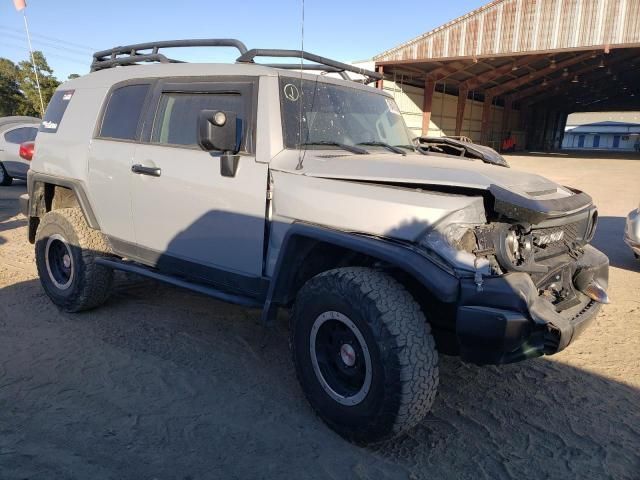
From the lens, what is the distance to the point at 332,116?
11.7 feet

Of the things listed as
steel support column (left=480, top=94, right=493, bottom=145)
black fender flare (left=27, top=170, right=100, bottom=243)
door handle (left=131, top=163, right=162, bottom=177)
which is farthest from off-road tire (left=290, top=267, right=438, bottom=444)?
steel support column (left=480, top=94, right=493, bottom=145)

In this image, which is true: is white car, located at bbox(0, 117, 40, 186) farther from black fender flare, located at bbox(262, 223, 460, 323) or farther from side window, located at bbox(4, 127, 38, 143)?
black fender flare, located at bbox(262, 223, 460, 323)

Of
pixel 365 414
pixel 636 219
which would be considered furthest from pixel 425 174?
pixel 636 219

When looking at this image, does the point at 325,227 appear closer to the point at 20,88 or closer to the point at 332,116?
the point at 332,116

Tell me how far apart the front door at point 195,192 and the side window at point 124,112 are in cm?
19

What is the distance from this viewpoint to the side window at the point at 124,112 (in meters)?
4.01

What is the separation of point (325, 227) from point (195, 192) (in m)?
1.12

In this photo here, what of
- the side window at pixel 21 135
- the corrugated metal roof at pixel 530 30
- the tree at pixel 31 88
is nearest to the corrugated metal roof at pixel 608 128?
the corrugated metal roof at pixel 530 30

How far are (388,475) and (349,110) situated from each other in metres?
2.51

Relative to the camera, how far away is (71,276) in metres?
4.41

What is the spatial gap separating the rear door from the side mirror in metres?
11.1

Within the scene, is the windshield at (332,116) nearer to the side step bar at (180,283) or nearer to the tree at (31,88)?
the side step bar at (180,283)

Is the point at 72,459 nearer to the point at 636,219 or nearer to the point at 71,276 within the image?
the point at 71,276

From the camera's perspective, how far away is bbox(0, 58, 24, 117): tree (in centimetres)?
3456
